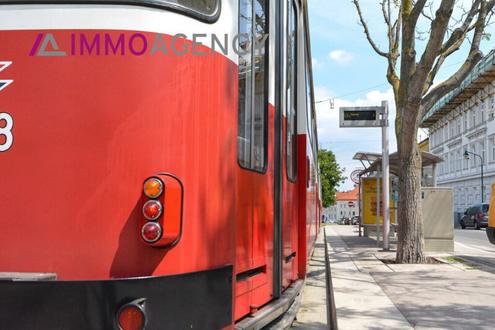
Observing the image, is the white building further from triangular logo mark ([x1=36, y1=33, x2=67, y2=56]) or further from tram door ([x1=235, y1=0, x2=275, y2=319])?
triangular logo mark ([x1=36, y1=33, x2=67, y2=56])

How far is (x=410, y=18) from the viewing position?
10703 mm

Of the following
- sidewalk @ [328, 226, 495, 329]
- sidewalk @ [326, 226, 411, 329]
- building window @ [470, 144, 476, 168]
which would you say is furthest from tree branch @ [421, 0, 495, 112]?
building window @ [470, 144, 476, 168]

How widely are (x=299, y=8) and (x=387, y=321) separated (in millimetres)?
3593

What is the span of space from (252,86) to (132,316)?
1.89 meters

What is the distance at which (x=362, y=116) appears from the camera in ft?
49.1

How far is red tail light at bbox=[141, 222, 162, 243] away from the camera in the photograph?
2627mm

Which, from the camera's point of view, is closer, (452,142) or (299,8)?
(299,8)

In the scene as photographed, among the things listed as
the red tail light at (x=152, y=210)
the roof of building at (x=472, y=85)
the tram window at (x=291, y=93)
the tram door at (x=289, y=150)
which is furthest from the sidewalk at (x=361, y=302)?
the roof of building at (x=472, y=85)

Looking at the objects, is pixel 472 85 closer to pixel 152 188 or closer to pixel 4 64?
pixel 152 188

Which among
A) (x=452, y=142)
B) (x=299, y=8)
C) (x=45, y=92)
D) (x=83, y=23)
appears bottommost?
(x=45, y=92)

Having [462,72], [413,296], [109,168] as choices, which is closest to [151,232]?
[109,168]

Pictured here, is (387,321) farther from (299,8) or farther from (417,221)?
(417,221)

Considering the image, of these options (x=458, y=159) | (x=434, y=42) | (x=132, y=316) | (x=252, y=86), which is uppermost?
(x=458, y=159)

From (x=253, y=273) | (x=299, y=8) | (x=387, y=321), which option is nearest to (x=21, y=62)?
(x=253, y=273)
